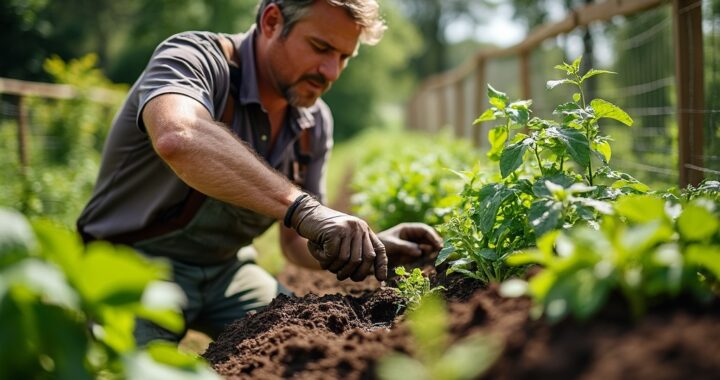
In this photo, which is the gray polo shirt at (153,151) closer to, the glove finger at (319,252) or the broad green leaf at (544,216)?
the glove finger at (319,252)

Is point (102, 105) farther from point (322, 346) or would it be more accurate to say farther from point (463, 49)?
point (463, 49)

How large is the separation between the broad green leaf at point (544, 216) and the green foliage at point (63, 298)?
0.83m

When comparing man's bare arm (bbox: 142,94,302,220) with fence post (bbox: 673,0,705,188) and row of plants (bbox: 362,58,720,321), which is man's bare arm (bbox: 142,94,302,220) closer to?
row of plants (bbox: 362,58,720,321)

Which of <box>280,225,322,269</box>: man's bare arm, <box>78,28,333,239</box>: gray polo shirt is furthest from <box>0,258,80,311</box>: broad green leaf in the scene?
<box>280,225,322,269</box>: man's bare arm

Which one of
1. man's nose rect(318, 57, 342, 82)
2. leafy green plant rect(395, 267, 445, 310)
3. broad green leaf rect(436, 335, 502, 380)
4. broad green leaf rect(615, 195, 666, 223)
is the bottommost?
leafy green plant rect(395, 267, 445, 310)

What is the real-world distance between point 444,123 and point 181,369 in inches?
540

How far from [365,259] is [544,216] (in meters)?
0.76

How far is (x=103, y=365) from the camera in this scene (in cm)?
116

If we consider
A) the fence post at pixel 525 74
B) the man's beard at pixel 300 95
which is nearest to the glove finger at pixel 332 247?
the man's beard at pixel 300 95

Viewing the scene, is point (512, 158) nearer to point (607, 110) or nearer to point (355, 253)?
point (607, 110)

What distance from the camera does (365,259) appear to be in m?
2.19

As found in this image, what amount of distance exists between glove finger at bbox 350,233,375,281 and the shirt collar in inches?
45.8

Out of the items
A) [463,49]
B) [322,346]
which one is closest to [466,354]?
[322,346]

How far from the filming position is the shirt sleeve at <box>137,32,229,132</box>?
8.12ft
